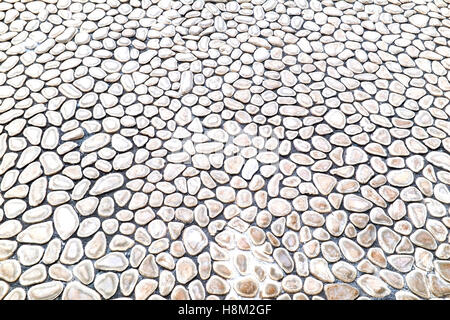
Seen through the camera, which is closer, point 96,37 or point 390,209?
point 390,209

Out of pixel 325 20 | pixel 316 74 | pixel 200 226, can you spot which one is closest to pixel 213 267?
pixel 200 226

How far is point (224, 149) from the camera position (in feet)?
2.29

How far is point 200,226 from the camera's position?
2.05 ft

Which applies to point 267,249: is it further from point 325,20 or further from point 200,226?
point 325,20

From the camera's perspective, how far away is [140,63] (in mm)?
790

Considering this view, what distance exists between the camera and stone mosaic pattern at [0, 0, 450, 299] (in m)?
0.59

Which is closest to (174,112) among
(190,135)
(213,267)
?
(190,135)

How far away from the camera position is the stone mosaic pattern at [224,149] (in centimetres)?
59

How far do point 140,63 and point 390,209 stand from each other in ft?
1.56
